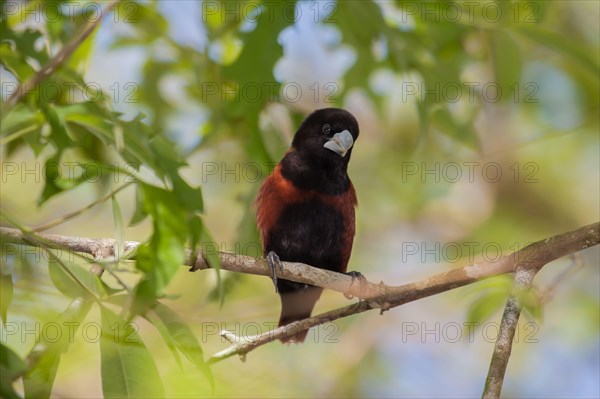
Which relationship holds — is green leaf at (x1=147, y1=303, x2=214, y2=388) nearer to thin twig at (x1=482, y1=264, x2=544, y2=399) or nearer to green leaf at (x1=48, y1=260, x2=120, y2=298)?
green leaf at (x1=48, y1=260, x2=120, y2=298)

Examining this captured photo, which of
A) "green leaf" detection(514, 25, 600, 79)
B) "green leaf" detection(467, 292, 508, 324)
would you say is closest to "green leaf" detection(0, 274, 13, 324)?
"green leaf" detection(467, 292, 508, 324)

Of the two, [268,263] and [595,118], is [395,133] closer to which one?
[595,118]

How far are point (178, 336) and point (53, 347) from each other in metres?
0.41

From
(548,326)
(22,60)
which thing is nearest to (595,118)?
(548,326)

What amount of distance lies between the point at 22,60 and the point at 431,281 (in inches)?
75.5

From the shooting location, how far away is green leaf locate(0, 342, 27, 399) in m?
2.11

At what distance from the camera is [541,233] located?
7961 mm

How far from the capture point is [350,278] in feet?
12.5

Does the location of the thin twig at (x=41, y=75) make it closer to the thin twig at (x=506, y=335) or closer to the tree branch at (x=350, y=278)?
the tree branch at (x=350, y=278)

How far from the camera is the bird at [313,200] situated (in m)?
4.96

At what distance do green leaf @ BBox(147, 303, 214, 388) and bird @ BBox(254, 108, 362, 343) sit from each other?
7.55 feet

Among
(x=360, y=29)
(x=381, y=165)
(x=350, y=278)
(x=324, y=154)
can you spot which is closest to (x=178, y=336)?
(x=350, y=278)

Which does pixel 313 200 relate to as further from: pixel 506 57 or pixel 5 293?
pixel 5 293

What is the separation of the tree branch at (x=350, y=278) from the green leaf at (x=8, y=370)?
1.31 ft
